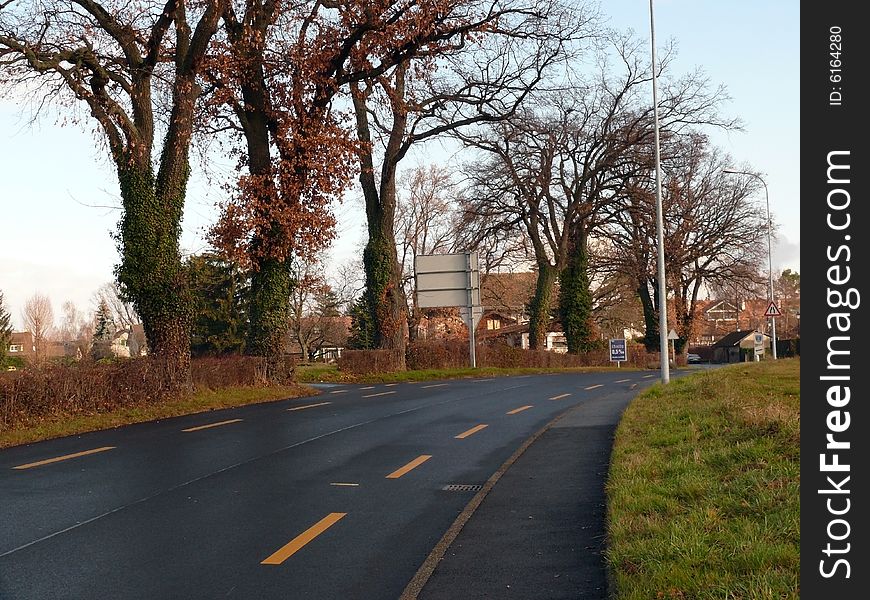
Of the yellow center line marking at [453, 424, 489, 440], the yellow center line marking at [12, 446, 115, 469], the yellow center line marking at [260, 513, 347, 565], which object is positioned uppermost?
the yellow center line marking at [453, 424, 489, 440]

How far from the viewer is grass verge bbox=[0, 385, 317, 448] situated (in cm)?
1473

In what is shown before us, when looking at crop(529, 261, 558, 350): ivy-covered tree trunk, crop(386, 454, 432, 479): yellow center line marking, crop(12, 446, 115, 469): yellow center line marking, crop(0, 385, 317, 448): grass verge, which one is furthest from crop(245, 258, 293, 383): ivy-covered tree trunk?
crop(529, 261, 558, 350): ivy-covered tree trunk

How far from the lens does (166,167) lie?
874 inches

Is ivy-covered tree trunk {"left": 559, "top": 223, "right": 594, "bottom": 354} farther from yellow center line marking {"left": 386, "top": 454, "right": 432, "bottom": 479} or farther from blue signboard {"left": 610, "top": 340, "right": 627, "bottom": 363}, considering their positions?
yellow center line marking {"left": 386, "top": 454, "right": 432, "bottom": 479}

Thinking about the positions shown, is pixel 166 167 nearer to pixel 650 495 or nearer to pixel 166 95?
pixel 166 95

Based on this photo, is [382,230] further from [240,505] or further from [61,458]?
[240,505]

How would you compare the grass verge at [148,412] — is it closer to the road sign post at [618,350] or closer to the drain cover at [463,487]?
the drain cover at [463,487]

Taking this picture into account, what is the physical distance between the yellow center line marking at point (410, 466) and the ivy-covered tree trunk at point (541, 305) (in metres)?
42.8

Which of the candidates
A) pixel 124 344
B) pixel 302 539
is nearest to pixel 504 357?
pixel 124 344

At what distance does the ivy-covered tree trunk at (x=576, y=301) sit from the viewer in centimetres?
5644

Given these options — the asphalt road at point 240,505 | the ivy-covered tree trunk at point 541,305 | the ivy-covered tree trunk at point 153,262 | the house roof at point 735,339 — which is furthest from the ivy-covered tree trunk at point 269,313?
the house roof at point 735,339

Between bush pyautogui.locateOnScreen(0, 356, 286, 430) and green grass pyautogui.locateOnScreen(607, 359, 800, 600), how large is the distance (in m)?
9.85

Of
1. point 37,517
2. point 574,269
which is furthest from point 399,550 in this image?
point 574,269
